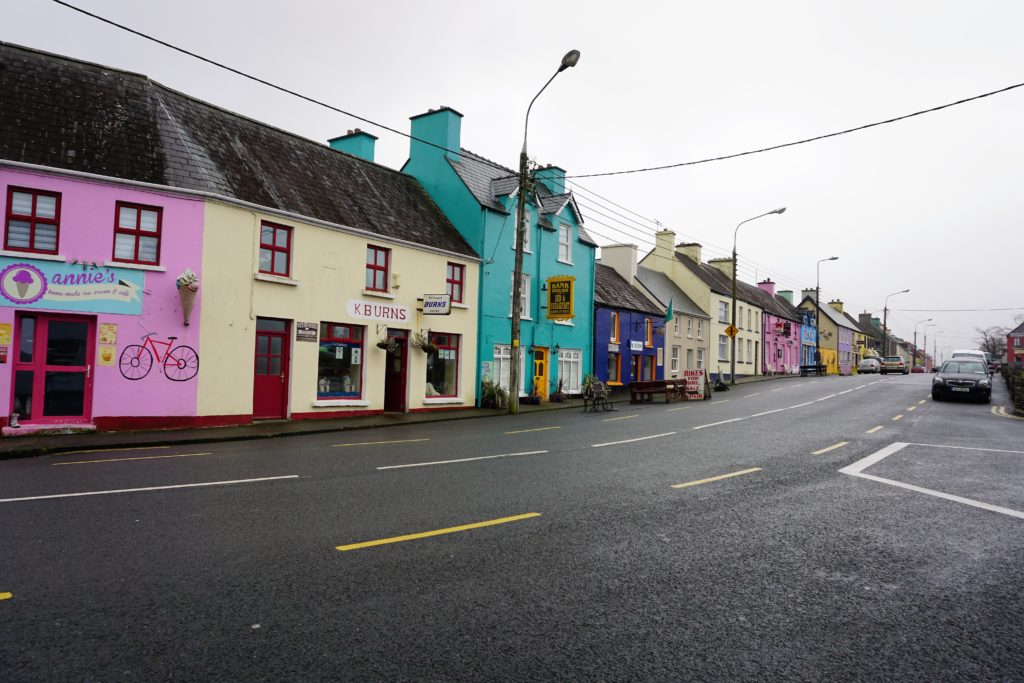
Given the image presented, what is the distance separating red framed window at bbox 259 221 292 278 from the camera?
17.8 meters

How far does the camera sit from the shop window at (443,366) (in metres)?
22.6

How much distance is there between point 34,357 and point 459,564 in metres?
13.9

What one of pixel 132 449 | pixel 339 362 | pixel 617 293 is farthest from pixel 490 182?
pixel 132 449

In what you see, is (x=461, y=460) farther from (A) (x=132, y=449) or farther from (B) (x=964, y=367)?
(B) (x=964, y=367)

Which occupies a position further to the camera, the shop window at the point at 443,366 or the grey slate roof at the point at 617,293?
the grey slate roof at the point at 617,293

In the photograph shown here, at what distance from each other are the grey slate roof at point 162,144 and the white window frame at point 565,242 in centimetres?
811

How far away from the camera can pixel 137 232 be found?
15469 mm

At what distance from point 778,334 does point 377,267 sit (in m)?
49.6

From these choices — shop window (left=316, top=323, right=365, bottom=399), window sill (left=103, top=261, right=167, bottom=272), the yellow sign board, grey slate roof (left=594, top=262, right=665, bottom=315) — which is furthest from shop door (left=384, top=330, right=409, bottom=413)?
grey slate roof (left=594, top=262, right=665, bottom=315)

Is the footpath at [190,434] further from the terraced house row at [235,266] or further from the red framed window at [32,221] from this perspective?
the red framed window at [32,221]

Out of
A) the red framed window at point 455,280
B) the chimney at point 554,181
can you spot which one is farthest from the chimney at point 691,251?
the red framed window at point 455,280

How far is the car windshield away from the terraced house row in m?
16.4

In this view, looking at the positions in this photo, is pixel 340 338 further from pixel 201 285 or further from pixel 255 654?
pixel 255 654

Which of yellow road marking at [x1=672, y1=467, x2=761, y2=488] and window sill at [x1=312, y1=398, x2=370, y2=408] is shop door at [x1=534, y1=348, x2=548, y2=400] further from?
yellow road marking at [x1=672, y1=467, x2=761, y2=488]
